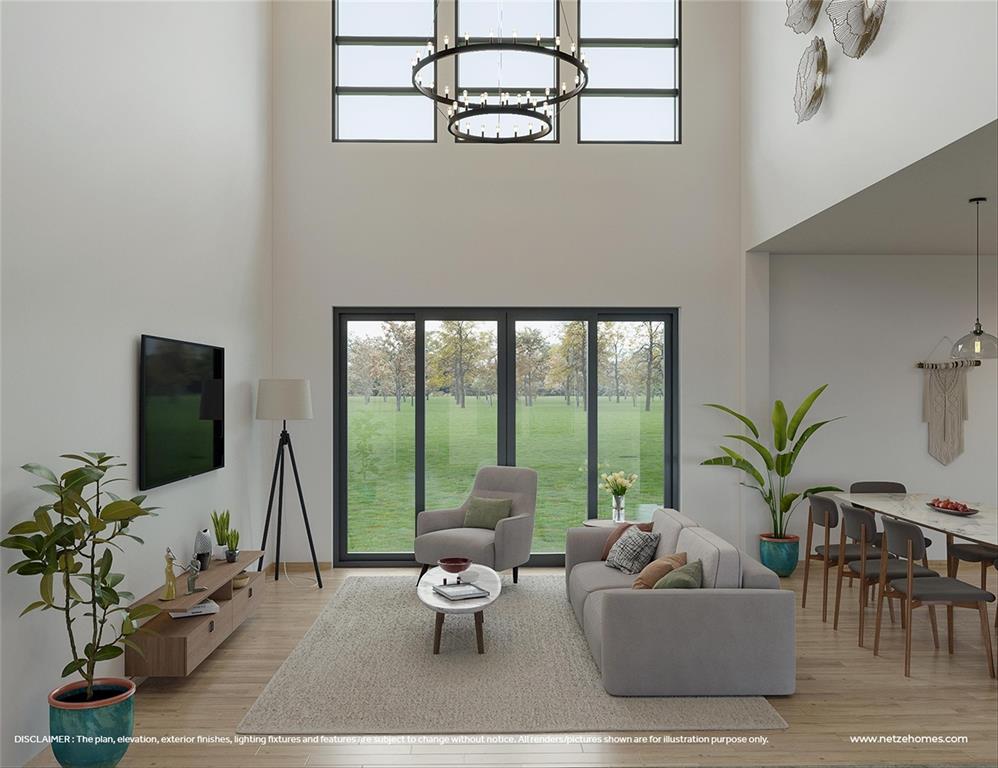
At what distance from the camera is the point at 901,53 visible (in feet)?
14.1

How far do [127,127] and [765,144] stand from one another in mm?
4839

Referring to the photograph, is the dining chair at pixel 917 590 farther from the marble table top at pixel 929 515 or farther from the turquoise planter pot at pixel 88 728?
the turquoise planter pot at pixel 88 728

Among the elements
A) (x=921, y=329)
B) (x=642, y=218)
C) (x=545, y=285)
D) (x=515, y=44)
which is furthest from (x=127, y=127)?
(x=921, y=329)

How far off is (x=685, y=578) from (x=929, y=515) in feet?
6.80

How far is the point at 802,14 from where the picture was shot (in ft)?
18.0

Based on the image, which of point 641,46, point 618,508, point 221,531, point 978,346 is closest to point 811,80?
point 978,346

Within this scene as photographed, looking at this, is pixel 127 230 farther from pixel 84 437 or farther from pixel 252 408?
pixel 252 408

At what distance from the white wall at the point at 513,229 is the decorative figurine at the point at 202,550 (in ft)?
7.18

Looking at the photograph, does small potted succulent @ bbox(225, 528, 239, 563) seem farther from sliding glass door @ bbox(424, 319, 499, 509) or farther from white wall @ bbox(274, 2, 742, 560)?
sliding glass door @ bbox(424, 319, 499, 509)

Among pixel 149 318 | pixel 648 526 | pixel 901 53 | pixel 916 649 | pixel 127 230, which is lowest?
pixel 916 649

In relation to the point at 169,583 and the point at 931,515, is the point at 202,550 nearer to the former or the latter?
the point at 169,583

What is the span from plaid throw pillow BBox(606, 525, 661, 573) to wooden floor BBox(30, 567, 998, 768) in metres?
1.08

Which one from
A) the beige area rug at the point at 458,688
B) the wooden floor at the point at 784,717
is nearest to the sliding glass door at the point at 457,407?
the beige area rug at the point at 458,688

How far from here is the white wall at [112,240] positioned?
3.33m
